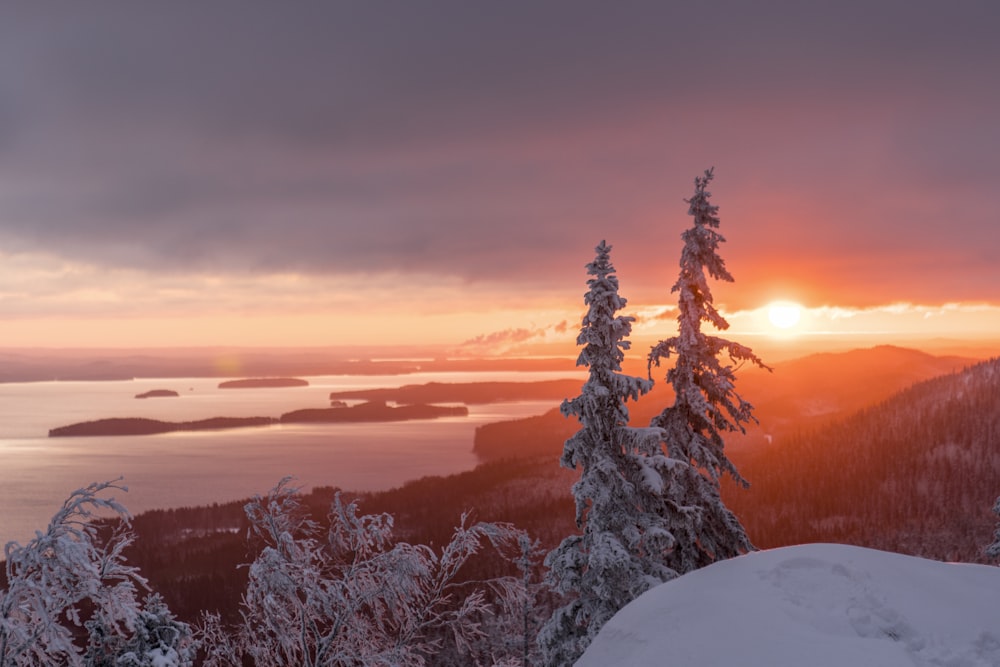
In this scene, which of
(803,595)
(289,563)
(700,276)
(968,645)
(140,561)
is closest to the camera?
(968,645)

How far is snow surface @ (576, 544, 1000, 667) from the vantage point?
26.6 feet

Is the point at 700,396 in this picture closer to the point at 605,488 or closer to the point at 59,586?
the point at 605,488

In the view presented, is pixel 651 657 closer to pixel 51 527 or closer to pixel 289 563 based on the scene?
pixel 289 563

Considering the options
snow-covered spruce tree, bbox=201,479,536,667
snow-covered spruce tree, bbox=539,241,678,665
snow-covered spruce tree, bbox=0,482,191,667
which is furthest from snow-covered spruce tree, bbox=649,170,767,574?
snow-covered spruce tree, bbox=0,482,191,667

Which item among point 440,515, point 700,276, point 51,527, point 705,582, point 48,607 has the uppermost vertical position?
point 700,276

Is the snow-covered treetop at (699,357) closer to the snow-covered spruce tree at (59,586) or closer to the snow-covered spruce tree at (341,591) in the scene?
the snow-covered spruce tree at (341,591)

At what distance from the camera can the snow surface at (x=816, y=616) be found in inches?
319

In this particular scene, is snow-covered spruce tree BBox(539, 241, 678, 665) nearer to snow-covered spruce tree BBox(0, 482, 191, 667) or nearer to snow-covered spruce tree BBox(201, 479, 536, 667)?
snow-covered spruce tree BBox(201, 479, 536, 667)

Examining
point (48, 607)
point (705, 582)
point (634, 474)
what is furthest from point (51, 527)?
point (634, 474)

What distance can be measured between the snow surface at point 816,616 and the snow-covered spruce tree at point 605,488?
235 inches

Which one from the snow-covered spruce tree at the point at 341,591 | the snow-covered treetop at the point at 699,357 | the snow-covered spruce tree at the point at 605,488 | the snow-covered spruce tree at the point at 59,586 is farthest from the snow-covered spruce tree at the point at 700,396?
the snow-covered spruce tree at the point at 59,586

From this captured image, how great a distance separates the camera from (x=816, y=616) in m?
8.70

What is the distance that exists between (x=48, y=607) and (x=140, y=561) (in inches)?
6249

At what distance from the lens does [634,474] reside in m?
17.6
